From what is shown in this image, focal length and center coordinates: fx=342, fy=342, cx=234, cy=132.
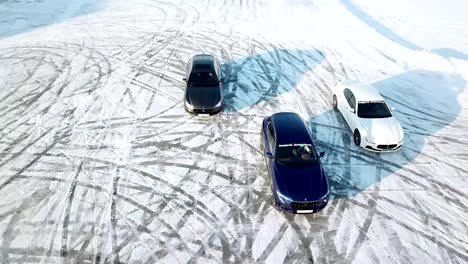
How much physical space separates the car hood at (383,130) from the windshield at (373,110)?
0.85ft

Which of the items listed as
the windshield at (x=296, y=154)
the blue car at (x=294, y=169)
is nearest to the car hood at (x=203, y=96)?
the blue car at (x=294, y=169)

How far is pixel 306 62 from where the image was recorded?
20500 millimetres

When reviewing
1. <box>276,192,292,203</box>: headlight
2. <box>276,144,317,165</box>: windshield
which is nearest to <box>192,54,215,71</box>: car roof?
<box>276,144,317,165</box>: windshield

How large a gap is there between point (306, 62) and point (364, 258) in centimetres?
1350

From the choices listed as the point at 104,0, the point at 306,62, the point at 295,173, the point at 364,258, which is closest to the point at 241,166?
the point at 295,173

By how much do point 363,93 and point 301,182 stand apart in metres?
6.40

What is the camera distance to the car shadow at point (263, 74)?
16.8m

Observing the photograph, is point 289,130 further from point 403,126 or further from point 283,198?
point 403,126

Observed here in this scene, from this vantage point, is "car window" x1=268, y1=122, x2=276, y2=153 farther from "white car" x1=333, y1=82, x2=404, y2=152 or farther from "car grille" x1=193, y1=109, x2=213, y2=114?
"white car" x1=333, y1=82, x2=404, y2=152

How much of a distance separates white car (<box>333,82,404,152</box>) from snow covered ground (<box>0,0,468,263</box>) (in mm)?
521

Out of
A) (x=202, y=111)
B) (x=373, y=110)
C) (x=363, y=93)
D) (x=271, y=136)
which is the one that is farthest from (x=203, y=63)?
(x=373, y=110)

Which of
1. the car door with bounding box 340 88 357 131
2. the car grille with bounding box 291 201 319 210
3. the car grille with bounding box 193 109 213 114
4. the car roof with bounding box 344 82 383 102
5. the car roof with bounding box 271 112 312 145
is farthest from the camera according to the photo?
the car grille with bounding box 193 109 213 114

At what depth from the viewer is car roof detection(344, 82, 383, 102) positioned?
1436 centimetres

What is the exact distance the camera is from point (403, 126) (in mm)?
15148
